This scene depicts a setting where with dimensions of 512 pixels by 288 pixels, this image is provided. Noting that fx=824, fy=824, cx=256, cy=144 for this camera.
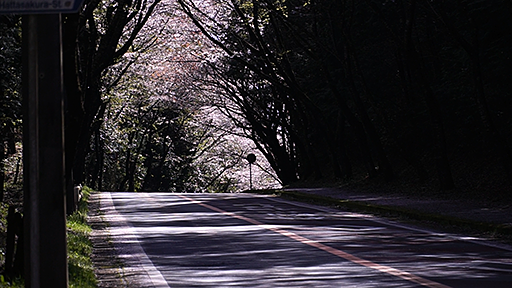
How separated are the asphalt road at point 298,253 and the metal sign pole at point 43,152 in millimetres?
3212

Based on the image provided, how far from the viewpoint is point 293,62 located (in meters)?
40.6

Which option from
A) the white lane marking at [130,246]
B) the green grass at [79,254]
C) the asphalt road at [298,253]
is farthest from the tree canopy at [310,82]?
the asphalt road at [298,253]

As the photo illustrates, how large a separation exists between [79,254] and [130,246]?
1541 mm

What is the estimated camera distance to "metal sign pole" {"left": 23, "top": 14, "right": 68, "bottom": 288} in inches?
253

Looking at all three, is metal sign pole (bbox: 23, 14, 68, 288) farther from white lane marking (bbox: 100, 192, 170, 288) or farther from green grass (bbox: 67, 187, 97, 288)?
white lane marking (bbox: 100, 192, 170, 288)

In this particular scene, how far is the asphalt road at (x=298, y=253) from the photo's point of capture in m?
9.88

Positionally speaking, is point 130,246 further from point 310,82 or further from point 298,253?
point 310,82

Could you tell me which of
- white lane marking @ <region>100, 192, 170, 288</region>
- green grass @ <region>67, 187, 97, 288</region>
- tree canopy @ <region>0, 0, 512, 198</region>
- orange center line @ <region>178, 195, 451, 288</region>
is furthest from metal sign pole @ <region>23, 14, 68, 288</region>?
tree canopy @ <region>0, 0, 512, 198</region>

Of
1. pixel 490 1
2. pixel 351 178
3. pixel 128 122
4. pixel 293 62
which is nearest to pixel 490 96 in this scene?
pixel 490 1

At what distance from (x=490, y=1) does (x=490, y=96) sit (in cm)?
321

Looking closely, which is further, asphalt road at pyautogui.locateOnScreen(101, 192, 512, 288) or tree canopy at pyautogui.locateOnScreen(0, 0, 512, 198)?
tree canopy at pyautogui.locateOnScreen(0, 0, 512, 198)

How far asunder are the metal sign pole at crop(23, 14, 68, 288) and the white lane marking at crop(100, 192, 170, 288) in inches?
124

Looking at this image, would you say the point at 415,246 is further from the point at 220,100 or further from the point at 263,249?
the point at 220,100

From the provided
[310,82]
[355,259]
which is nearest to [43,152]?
[355,259]
